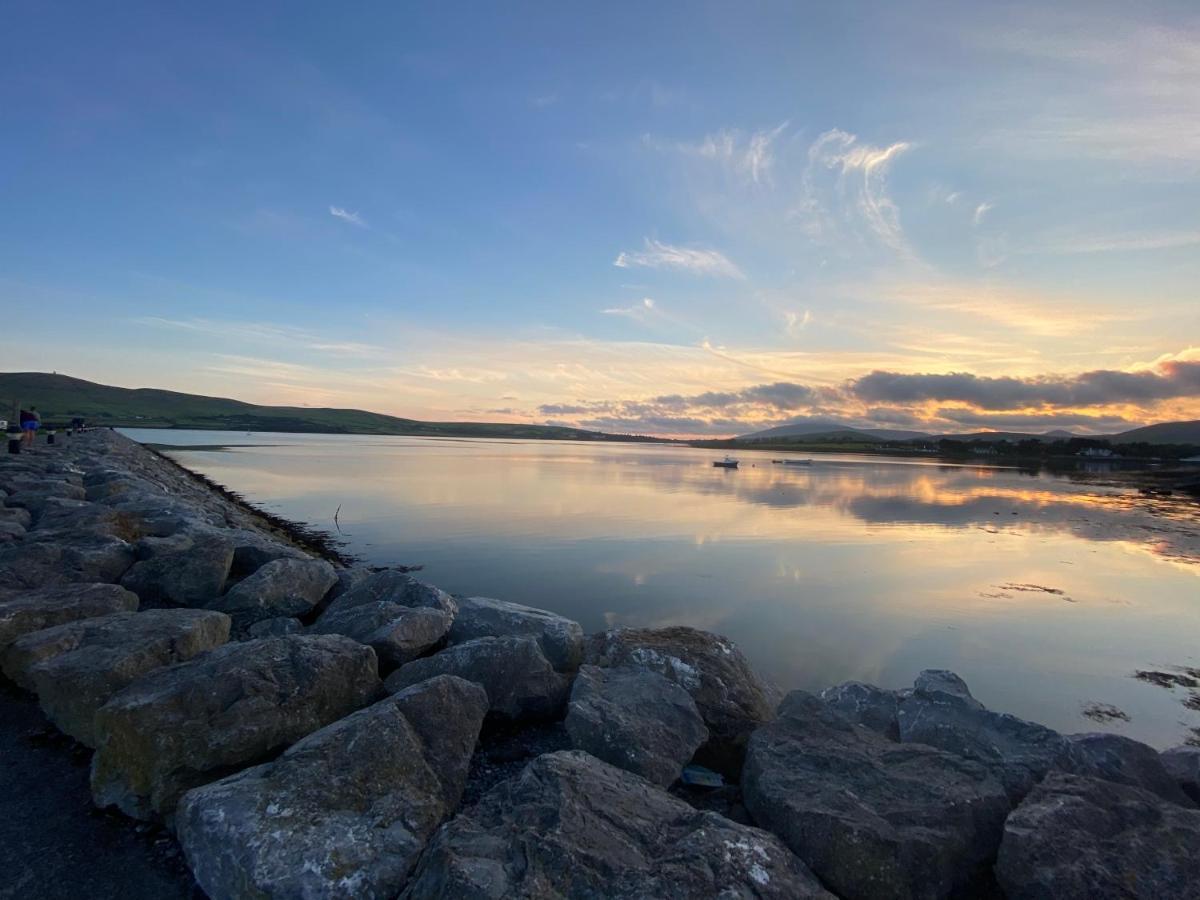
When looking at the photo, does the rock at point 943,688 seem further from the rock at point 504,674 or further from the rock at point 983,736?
the rock at point 504,674

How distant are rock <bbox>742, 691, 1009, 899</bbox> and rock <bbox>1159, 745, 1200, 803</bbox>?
7.44ft

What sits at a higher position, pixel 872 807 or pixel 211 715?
pixel 211 715

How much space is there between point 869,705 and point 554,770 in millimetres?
4172

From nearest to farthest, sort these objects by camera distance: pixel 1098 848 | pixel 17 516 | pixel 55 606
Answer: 1. pixel 1098 848
2. pixel 55 606
3. pixel 17 516

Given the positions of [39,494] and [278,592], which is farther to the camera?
[39,494]

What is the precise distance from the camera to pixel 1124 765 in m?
5.15

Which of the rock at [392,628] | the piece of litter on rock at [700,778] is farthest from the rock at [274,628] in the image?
the piece of litter on rock at [700,778]

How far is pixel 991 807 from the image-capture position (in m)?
4.37

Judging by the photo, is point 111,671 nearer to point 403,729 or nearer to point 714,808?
point 403,729

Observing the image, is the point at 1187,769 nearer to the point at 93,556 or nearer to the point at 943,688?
the point at 943,688

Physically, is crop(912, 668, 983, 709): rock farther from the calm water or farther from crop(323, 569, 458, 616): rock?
crop(323, 569, 458, 616): rock

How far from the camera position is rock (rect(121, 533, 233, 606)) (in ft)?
28.2

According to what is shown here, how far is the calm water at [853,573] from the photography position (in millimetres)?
10945

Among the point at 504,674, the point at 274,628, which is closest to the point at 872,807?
the point at 504,674
